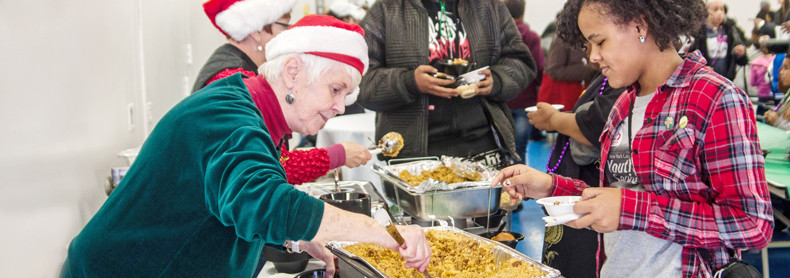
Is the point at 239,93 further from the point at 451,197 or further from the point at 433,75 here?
the point at 433,75

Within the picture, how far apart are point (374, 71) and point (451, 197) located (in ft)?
2.66

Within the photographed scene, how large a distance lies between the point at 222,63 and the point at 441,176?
31.9 inches

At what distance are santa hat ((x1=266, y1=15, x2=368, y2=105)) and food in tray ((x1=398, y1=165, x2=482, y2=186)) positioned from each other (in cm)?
72

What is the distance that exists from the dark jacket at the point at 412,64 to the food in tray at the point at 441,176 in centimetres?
34

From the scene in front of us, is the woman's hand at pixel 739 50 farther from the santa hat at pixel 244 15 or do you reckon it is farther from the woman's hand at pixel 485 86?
the santa hat at pixel 244 15

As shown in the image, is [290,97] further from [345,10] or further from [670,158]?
[345,10]

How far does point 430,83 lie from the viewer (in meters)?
2.26

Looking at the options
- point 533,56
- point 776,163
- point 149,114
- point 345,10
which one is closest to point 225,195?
point 149,114

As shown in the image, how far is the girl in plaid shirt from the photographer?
3.88ft

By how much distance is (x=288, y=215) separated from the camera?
0.91 metres

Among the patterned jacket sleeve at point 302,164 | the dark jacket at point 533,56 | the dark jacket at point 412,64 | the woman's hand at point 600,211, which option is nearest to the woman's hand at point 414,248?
the woman's hand at point 600,211

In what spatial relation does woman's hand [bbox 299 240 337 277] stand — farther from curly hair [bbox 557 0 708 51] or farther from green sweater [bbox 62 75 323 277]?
curly hair [bbox 557 0 708 51]

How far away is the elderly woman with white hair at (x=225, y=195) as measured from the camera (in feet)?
3.00

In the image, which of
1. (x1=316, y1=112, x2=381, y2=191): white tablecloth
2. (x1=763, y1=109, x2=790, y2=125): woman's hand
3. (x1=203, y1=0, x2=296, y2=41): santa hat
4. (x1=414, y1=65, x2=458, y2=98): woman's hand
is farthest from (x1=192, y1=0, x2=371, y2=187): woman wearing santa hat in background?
(x1=763, y1=109, x2=790, y2=125): woman's hand
